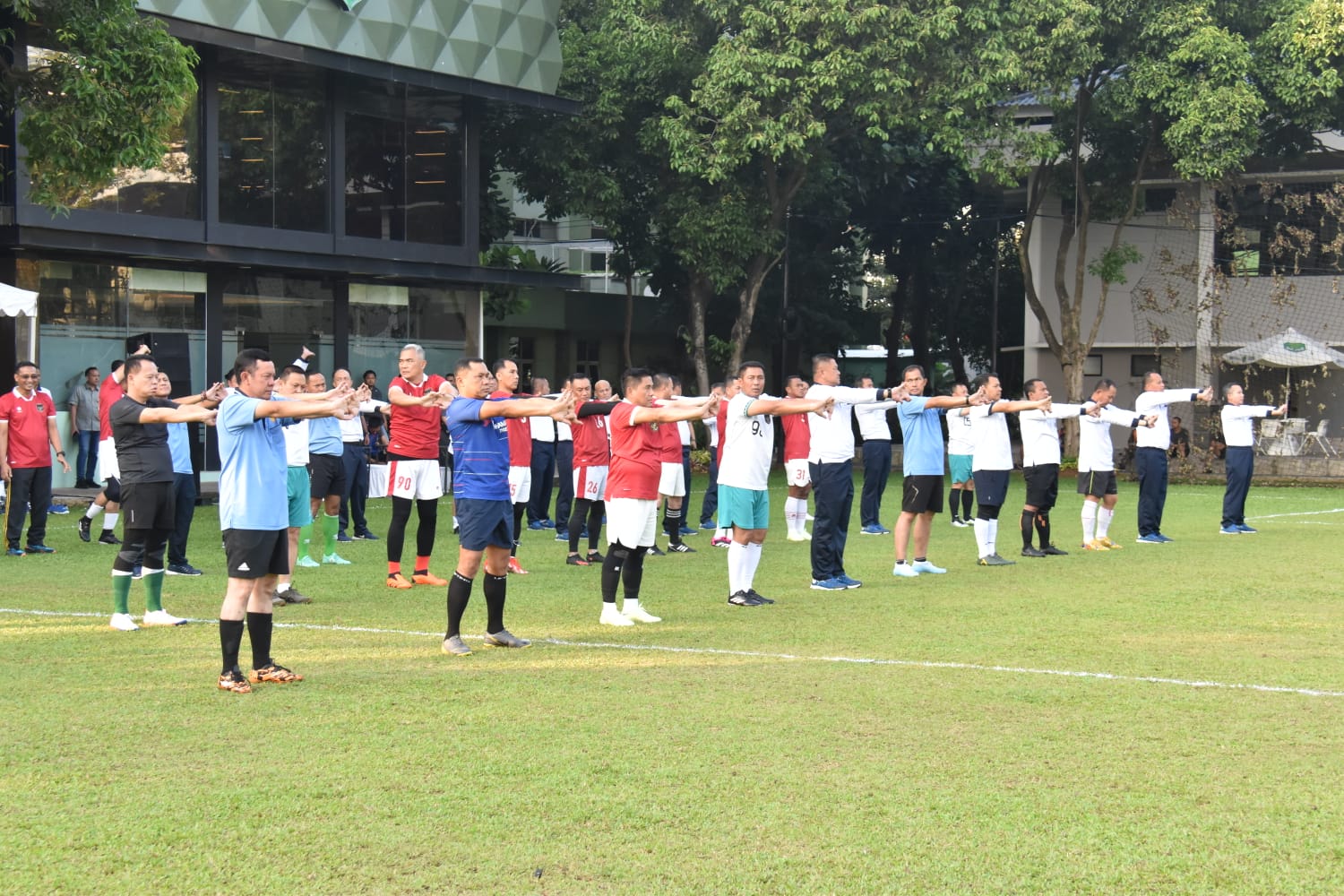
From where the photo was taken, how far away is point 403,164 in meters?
26.6

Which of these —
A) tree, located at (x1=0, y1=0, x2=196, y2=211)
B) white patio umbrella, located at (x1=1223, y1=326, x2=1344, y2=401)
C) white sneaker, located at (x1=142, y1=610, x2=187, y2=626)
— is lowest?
white sneaker, located at (x1=142, y1=610, x2=187, y2=626)

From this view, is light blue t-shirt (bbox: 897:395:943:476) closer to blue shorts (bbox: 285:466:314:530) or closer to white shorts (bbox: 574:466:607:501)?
white shorts (bbox: 574:466:607:501)

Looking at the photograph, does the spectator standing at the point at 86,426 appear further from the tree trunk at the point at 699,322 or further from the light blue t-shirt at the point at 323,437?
the tree trunk at the point at 699,322

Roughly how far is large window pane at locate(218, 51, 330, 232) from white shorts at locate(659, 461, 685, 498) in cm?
1168

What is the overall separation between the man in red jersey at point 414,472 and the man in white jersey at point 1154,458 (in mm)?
8774

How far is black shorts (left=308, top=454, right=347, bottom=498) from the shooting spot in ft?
43.2

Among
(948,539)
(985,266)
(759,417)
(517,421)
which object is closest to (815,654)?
(759,417)

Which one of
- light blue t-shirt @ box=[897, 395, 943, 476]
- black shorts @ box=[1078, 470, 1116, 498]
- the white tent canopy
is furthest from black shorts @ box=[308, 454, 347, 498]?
the white tent canopy

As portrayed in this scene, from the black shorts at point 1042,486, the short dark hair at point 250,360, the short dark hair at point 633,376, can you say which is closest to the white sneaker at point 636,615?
the short dark hair at point 633,376

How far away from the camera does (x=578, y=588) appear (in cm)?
1247

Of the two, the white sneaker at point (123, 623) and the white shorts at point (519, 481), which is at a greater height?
the white shorts at point (519, 481)

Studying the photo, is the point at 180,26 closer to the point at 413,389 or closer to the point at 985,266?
the point at 413,389

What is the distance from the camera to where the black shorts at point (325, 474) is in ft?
43.2

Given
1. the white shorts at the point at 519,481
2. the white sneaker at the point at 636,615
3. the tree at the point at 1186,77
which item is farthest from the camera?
the tree at the point at 1186,77
